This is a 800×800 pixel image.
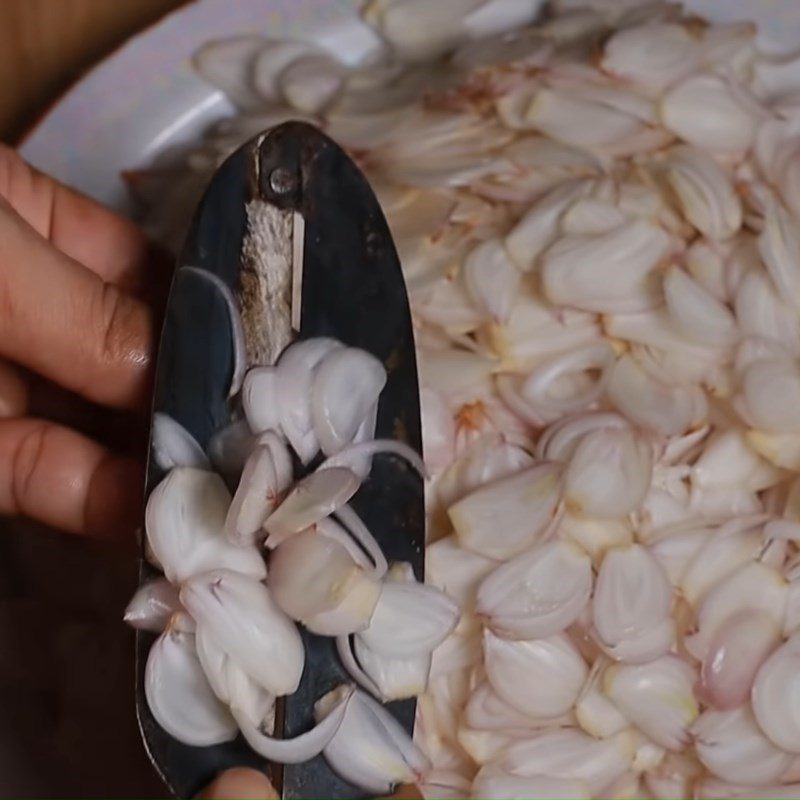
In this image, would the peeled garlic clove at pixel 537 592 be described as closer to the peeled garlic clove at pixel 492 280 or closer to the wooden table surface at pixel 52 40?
the peeled garlic clove at pixel 492 280

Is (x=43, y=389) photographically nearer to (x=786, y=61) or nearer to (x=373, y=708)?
(x=373, y=708)

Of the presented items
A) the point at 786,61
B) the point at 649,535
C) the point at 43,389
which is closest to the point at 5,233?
the point at 43,389

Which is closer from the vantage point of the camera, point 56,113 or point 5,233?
point 5,233

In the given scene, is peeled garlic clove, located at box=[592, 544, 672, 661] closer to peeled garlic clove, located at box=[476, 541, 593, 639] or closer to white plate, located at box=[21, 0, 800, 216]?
peeled garlic clove, located at box=[476, 541, 593, 639]

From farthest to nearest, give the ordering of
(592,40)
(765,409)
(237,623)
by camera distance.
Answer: (592,40), (765,409), (237,623)

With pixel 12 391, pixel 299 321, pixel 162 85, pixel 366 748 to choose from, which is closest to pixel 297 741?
pixel 366 748

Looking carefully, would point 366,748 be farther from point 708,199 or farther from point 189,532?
point 708,199
